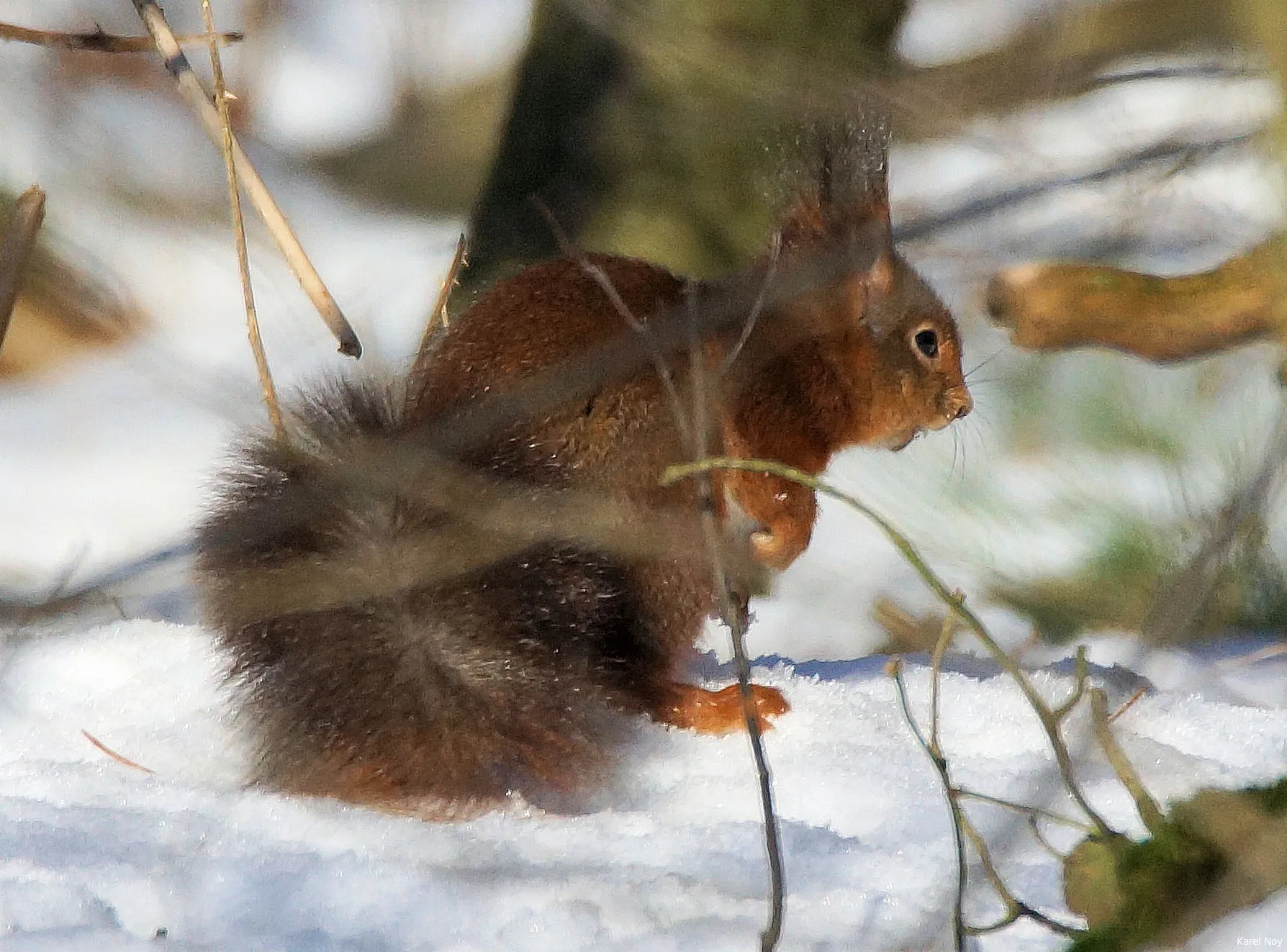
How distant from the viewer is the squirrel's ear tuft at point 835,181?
1.66 m

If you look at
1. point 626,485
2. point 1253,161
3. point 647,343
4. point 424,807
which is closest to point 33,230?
point 626,485

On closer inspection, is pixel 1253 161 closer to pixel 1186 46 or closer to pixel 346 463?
pixel 1186 46

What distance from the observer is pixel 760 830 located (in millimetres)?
1193

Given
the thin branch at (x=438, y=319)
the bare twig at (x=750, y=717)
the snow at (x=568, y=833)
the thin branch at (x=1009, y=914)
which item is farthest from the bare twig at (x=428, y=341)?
the thin branch at (x=1009, y=914)

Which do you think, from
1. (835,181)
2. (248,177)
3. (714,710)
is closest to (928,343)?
(835,181)

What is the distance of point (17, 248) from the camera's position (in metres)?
1.79

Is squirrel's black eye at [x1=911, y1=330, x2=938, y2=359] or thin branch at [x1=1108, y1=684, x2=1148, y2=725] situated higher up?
squirrel's black eye at [x1=911, y1=330, x2=938, y2=359]

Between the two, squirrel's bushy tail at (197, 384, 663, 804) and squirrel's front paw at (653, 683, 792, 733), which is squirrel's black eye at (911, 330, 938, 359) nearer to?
squirrel's front paw at (653, 683, 792, 733)

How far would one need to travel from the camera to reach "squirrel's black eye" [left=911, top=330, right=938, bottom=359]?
1.97m

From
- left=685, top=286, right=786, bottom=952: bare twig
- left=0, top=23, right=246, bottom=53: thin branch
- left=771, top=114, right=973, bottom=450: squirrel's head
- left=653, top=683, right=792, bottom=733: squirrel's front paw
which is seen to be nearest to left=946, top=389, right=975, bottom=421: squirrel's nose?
left=771, top=114, right=973, bottom=450: squirrel's head

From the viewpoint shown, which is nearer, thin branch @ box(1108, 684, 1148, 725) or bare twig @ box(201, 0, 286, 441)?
thin branch @ box(1108, 684, 1148, 725)

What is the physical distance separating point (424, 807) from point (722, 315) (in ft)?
1.82

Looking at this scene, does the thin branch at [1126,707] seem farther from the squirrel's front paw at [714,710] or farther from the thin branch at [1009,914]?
the squirrel's front paw at [714,710]

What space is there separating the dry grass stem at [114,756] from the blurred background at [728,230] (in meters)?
0.18
